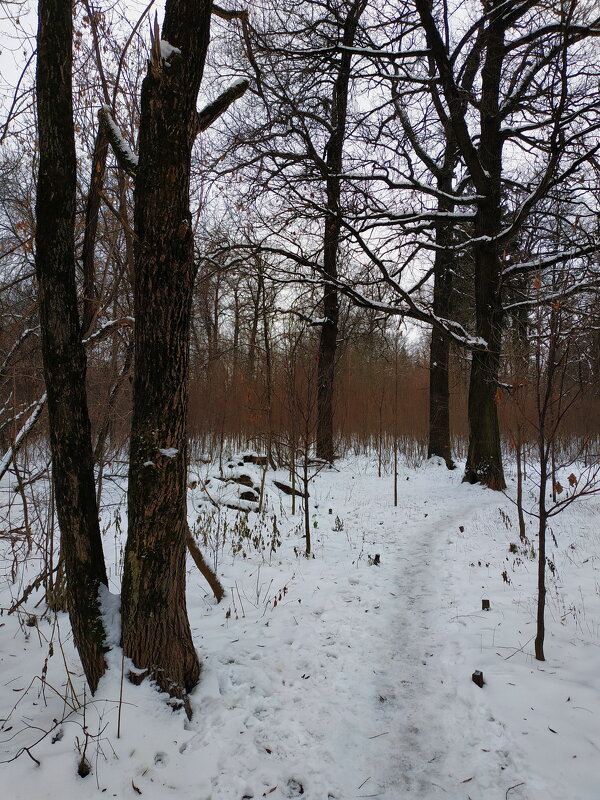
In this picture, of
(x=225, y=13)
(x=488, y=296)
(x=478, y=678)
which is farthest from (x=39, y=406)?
(x=488, y=296)

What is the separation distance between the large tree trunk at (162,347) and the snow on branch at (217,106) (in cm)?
12

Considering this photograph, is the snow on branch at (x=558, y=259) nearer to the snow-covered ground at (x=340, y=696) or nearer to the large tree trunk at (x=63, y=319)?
the snow-covered ground at (x=340, y=696)

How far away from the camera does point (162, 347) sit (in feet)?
8.29

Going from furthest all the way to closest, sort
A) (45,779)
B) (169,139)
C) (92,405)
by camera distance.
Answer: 1. (92,405)
2. (169,139)
3. (45,779)

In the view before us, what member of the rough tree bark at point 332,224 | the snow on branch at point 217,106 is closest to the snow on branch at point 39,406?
the snow on branch at point 217,106

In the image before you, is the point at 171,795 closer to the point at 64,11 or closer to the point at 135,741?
the point at 135,741

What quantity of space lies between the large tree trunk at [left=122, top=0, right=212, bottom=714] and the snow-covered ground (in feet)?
1.16

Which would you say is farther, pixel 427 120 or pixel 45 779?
pixel 427 120

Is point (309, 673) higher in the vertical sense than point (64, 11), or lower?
lower

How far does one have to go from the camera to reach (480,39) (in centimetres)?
855

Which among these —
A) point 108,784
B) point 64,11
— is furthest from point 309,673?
point 64,11

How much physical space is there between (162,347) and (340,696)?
8.28 feet

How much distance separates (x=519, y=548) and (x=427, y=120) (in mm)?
10698

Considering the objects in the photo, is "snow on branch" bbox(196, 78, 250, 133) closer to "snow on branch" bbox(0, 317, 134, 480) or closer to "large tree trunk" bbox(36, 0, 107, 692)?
"large tree trunk" bbox(36, 0, 107, 692)
